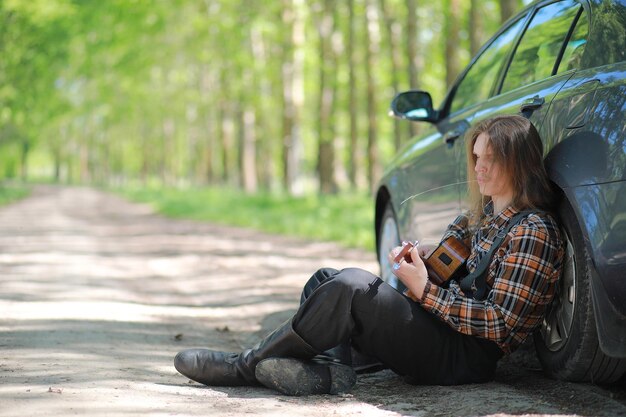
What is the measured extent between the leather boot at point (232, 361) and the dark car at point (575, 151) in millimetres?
1158

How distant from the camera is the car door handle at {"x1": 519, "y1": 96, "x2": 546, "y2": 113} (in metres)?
4.10

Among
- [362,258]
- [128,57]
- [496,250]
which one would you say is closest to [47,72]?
[128,57]

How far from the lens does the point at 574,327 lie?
3.69m

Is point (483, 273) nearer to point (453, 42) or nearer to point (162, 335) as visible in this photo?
point (162, 335)

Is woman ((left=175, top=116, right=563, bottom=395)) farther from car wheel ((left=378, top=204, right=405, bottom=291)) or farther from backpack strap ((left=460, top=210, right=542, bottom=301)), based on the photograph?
car wheel ((left=378, top=204, right=405, bottom=291))

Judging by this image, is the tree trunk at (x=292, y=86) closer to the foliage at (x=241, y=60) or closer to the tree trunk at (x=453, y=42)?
the foliage at (x=241, y=60)

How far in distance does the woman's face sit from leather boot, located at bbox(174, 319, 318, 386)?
108cm

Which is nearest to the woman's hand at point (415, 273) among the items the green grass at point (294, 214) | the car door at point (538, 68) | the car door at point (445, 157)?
the car door at point (538, 68)

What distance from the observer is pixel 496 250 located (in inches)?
154

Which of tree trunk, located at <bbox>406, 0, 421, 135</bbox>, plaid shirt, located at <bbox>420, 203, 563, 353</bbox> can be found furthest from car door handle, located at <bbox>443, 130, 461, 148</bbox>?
tree trunk, located at <bbox>406, 0, 421, 135</bbox>

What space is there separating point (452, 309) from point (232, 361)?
43.3 inches

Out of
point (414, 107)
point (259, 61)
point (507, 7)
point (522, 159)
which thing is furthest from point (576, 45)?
point (259, 61)

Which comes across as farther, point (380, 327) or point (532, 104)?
point (532, 104)

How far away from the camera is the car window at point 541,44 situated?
4.39 metres
